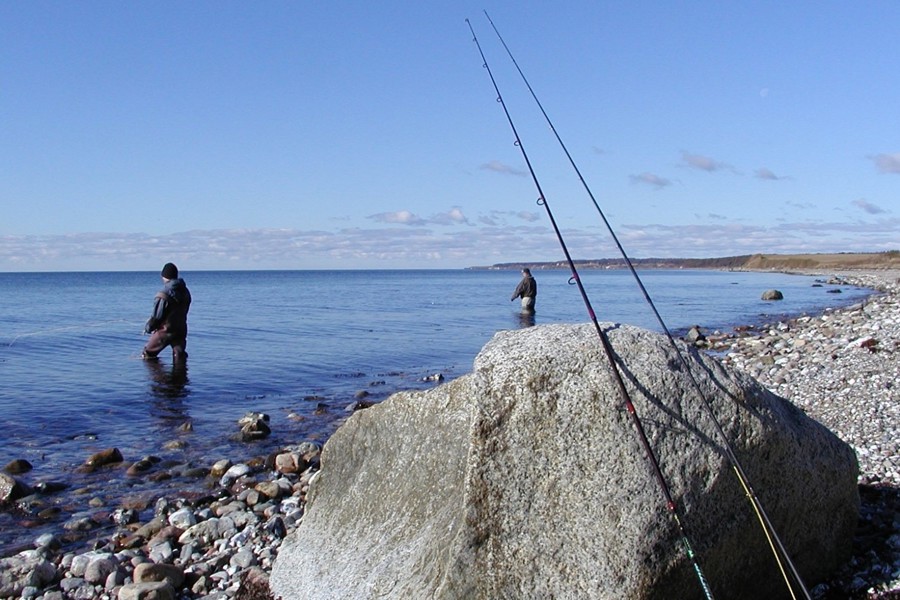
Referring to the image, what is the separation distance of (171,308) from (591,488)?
52.3ft

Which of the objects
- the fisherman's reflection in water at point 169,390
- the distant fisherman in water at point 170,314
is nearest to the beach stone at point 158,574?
the fisherman's reflection in water at point 169,390

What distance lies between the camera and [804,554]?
5551mm

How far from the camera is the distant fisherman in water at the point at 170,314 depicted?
18.4m

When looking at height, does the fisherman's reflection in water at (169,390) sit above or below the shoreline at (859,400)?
below

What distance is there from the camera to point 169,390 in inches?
696

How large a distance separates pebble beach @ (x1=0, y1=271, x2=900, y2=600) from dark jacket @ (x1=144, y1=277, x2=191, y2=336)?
7725mm

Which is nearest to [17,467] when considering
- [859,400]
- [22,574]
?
[22,574]

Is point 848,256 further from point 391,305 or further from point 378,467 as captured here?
point 378,467

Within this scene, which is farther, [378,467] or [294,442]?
[294,442]

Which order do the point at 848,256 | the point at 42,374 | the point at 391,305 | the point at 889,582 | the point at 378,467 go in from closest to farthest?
the point at 889,582 → the point at 378,467 → the point at 42,374 → the point at 391,305 → the point at 848,256

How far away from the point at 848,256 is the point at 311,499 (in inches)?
5786

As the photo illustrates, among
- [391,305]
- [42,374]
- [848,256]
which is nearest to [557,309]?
[391,305]

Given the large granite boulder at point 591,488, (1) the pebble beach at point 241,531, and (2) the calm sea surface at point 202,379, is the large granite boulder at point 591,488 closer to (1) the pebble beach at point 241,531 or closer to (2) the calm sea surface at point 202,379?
(1) the pebble beach at point 241,531

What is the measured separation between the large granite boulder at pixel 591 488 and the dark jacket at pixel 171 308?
14.0 m
